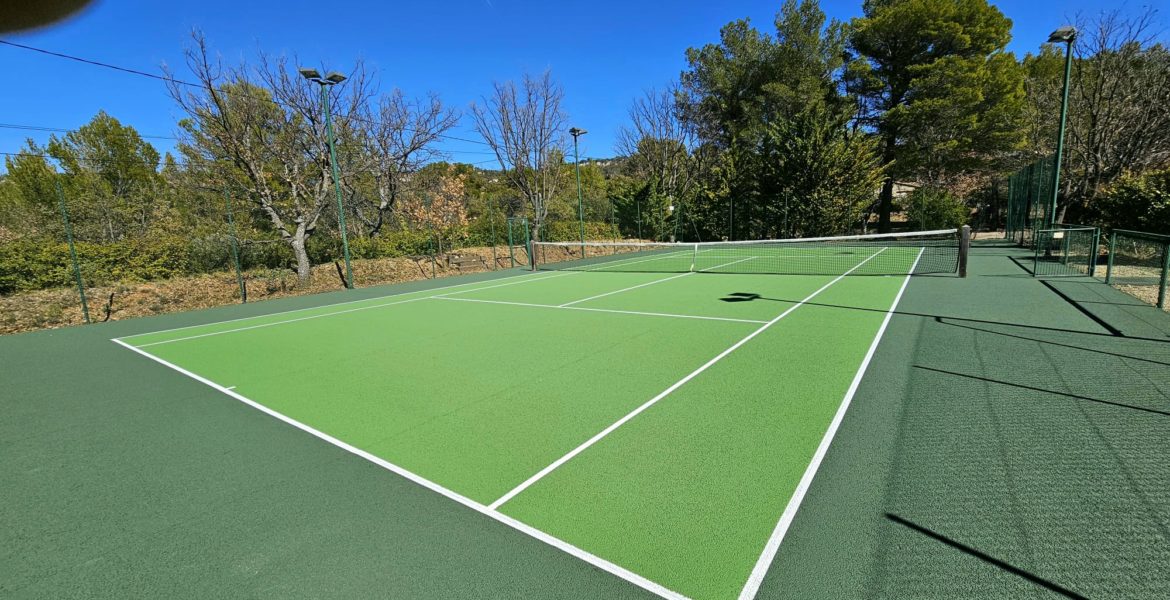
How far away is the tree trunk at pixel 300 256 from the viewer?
52.5 ft

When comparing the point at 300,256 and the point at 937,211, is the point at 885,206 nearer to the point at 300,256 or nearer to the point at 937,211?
the point at 937,211

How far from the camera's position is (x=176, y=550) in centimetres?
295

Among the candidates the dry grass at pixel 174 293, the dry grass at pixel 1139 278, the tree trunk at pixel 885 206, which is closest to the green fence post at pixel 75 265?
the dry grass at pixel 174 293

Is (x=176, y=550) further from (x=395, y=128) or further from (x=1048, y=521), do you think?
(x=395, y=128)

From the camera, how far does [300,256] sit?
16141 mm

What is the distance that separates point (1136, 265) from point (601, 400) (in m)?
14.6

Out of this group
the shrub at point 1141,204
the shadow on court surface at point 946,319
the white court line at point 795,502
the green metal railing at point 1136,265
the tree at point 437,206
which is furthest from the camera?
the tree at point 437,206

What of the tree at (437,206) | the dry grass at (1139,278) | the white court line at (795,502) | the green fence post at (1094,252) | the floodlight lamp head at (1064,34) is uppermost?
the floodlight lamp head at (1064,34)

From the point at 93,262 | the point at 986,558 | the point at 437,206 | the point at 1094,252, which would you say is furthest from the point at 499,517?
the point at 437,206

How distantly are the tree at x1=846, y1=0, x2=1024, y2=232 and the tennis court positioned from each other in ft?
78.1

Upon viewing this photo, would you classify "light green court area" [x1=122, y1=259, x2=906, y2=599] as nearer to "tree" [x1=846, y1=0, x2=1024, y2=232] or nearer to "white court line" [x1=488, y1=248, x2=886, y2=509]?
"white court line" [x1=488, y1=248, x2=886, y2=509]

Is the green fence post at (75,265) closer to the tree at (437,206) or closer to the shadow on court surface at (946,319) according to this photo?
the tree at (437,206)

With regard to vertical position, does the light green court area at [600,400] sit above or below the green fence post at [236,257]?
Result: below

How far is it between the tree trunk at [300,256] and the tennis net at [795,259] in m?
8.37
